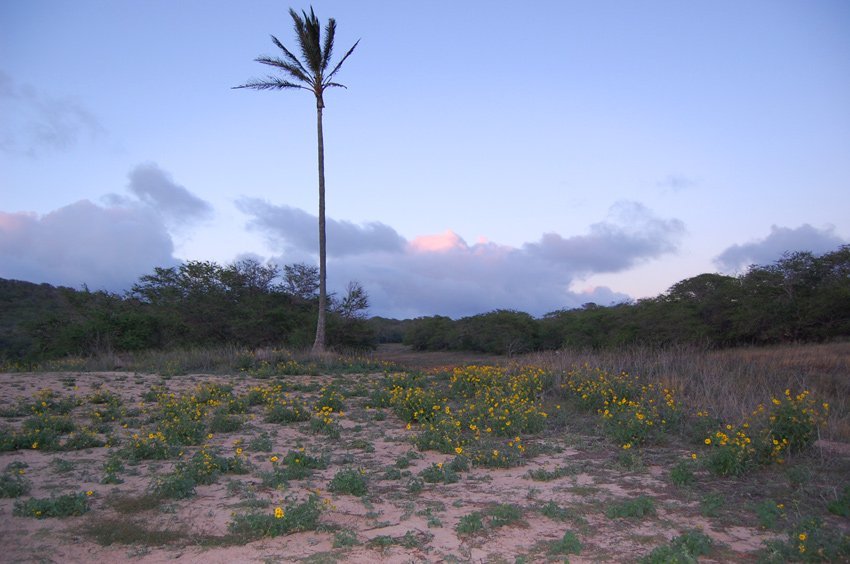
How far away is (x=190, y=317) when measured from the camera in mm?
24516

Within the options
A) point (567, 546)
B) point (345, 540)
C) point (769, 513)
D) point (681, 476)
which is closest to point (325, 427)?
point (345, 540)

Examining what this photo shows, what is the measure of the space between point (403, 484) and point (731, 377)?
690 centimetres

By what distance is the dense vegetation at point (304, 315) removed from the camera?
2234cm

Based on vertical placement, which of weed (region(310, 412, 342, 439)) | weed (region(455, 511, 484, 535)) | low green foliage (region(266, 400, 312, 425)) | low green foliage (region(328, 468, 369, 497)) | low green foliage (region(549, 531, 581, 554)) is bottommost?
low green foliage (region(549, 531, 581, 554))

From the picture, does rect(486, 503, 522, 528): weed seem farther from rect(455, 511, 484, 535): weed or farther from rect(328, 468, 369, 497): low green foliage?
rect(328, 468, 369, 497): low green foliage

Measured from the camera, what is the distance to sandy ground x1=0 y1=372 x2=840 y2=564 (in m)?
4.48

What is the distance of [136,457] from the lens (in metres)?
7.08


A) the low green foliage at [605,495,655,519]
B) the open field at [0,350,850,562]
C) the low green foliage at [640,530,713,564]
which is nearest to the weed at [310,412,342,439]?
the open field at [0,350,850,562]

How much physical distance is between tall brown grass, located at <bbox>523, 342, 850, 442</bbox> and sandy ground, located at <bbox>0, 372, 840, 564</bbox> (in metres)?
2.44

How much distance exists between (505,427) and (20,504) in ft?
18.1

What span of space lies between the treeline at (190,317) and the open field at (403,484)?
39.6 feet

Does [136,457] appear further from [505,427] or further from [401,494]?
[505,427]

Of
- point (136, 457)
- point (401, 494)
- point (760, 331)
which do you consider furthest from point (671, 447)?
point (760, 331)

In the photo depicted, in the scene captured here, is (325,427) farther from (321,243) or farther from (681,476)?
(321,243)
